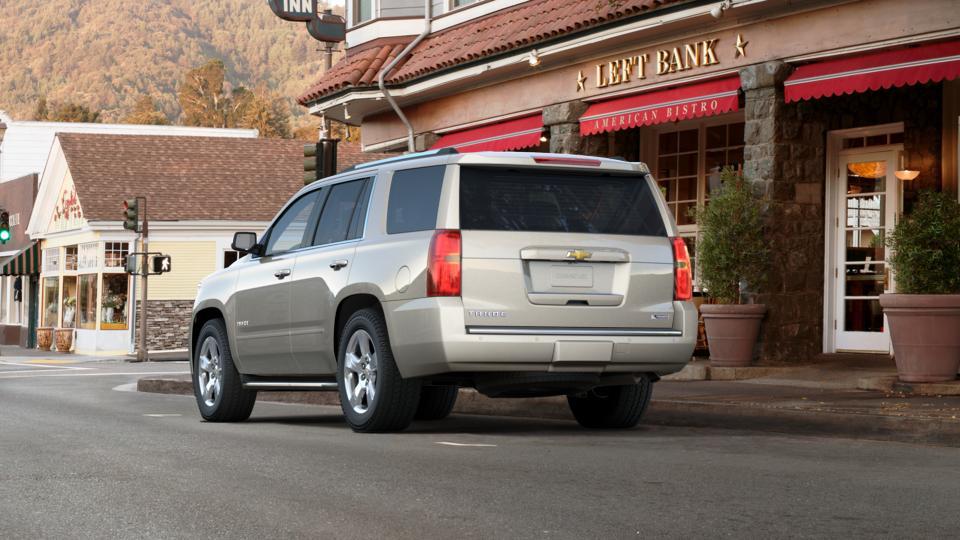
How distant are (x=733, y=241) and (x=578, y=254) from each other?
21.2ft

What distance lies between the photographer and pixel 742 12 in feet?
53.4

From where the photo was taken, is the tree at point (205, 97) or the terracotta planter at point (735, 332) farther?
the tree at point (205, 97)

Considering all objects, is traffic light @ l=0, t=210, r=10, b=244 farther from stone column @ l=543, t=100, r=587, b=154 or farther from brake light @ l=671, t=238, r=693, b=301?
brake light @ l=671, t=238, r=693, b=301

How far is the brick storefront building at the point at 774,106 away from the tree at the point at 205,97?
87.3 m

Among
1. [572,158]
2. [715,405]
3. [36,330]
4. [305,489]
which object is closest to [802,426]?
[715,405]

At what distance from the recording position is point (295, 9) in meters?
26.2

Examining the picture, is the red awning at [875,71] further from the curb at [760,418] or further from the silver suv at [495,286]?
the silver suv at [495,286]

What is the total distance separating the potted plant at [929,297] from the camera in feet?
43.1

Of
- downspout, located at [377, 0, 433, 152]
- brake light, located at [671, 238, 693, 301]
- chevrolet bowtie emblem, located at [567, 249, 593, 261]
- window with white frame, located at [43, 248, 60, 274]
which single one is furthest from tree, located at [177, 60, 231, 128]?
chevrolet bowtie emblem, located at [567, 249, 593, 261]

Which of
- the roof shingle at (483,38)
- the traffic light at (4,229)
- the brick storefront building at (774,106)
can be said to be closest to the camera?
the brick storefront building at (774,106)

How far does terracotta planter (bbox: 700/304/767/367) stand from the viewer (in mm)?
16062

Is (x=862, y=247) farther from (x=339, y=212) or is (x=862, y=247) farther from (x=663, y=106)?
(x=339, y=212)

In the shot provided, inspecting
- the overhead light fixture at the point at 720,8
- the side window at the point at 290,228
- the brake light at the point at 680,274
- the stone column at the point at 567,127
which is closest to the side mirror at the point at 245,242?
the side window at the point at 290,228

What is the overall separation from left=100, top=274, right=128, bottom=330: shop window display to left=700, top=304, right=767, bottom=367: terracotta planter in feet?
104
